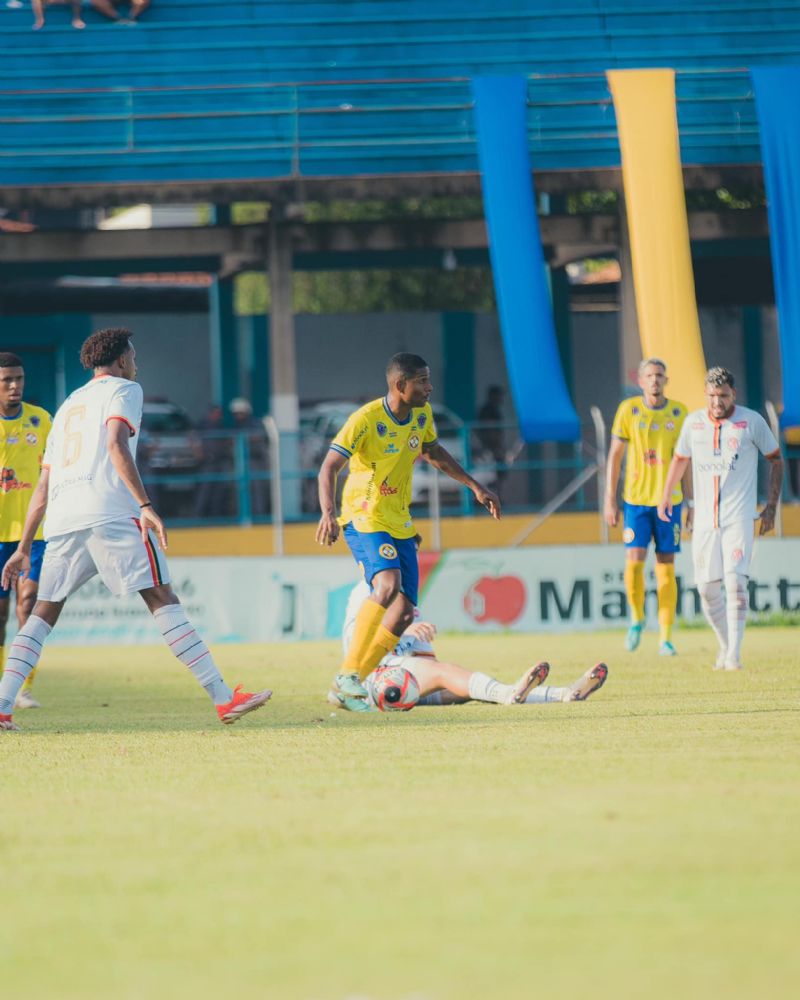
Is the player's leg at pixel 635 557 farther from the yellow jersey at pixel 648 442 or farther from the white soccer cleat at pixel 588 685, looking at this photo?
the white soccer cleat at pixel 588 685

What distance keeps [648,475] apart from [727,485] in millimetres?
1697

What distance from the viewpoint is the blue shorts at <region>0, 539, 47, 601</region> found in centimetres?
1109

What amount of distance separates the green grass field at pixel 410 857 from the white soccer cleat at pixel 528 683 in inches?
5.5

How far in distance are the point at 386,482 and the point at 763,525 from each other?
10.9 ft

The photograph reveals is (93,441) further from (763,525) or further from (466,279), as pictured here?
(466,279)

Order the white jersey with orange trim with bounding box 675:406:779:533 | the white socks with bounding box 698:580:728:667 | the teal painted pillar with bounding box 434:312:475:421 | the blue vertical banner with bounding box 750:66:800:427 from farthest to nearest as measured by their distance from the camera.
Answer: the teal painted pillar with bounding box 434:312:475:421
the blue vertical banner with bounding box 750:66:800:427
the white socks with bounding box 698:580:728:667
the white jersey with orange trim with bounding box 675:406:779:533

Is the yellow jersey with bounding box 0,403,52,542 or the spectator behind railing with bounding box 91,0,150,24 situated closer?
Result: the yellow jersey with bounding box 0,403,52,542

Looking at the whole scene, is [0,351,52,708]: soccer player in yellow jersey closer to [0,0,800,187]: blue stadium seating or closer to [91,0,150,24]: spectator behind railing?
[0,0,800,187]: blue stadium seating

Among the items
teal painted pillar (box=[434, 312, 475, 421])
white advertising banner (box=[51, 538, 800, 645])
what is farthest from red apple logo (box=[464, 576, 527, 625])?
teal painted pillar (box=[434, 312, 475, 421])

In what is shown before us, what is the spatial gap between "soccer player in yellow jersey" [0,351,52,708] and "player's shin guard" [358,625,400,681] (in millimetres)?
2603

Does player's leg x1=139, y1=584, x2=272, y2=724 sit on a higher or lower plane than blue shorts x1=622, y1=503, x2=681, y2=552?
lower

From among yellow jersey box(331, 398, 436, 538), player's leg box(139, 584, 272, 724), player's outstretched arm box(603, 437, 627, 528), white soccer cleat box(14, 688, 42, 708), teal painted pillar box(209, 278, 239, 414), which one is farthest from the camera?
teal painted pillar box(209, 278, 239, 414)

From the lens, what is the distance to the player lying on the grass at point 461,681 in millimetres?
9383

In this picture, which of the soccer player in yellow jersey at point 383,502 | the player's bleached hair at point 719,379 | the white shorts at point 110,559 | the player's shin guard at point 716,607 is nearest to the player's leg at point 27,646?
the white shorts at point 110,559
